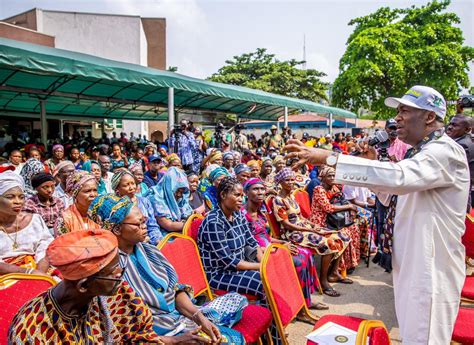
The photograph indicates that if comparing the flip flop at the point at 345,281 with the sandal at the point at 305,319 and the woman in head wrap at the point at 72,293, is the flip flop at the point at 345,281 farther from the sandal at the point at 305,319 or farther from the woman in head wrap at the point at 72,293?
the woman in head wrap at the point at 72,293

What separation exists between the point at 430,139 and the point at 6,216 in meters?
3.06

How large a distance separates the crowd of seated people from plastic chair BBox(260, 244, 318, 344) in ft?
0.59

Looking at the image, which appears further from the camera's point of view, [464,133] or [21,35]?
[21,35]

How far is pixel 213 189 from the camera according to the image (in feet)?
16.3

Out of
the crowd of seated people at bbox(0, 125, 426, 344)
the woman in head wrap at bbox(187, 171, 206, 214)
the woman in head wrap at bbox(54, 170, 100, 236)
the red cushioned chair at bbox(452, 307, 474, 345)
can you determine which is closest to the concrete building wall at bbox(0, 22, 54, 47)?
the crowd of seated people at bbox(0, 125, 426, 344)

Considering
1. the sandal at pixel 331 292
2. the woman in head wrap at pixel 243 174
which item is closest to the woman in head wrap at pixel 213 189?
the woman in head wrap at pixel 243 174

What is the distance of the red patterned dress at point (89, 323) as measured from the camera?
1.28 meters

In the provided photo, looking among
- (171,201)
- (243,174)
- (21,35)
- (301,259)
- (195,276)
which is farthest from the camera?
(21,35)

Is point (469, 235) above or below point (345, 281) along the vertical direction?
above

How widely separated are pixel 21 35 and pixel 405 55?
745 inches

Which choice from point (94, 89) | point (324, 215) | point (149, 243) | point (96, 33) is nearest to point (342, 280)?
point (324, 215)

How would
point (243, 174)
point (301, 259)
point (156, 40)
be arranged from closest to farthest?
point (301, 259)
point (243, 174)
point (156, 40)

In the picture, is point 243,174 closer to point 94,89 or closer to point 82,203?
point 82,203

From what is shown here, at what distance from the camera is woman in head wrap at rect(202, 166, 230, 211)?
475 centimetres
